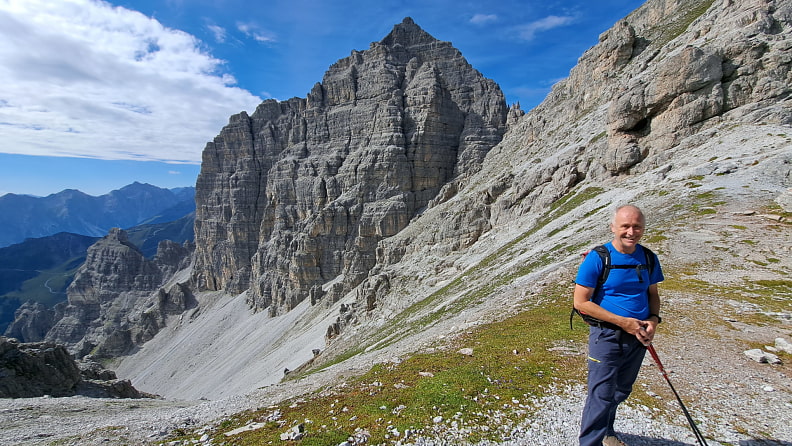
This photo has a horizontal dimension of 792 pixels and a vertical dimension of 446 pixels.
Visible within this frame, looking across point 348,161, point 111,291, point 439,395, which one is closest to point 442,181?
point 348,161

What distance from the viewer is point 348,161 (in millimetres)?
117750

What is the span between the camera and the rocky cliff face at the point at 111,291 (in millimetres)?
166125

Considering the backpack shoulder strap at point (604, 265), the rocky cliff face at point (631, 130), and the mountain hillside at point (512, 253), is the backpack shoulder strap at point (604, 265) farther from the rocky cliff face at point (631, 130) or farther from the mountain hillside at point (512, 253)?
the rocky cliff face at point (631, 130)

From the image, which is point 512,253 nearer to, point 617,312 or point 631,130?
point 631,130

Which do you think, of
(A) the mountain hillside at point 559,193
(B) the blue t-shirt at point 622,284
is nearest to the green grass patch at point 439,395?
(B) the blue t-shirt at point 622,284

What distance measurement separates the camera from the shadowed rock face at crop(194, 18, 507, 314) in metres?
108

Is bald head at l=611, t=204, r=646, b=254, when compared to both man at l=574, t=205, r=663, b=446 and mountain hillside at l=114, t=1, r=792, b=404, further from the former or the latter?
mountain hillside at l=114, t=1, r=792, b=404

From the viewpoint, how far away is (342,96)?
12962 centimetres

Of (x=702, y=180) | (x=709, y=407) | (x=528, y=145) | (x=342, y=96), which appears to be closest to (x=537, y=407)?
(x=709, y=407)

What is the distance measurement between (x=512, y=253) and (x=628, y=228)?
112 ft

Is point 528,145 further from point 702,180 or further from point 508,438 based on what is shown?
point 508,438

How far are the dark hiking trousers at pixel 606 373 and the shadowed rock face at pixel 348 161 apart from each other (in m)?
87.2

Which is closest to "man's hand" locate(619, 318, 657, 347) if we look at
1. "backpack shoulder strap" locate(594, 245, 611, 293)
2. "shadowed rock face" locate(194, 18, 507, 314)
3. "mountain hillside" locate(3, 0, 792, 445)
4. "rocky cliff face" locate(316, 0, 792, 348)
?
"backpack shoulder strap" locate(594, 245, 611, 293)

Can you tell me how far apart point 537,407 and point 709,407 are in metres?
3.75
